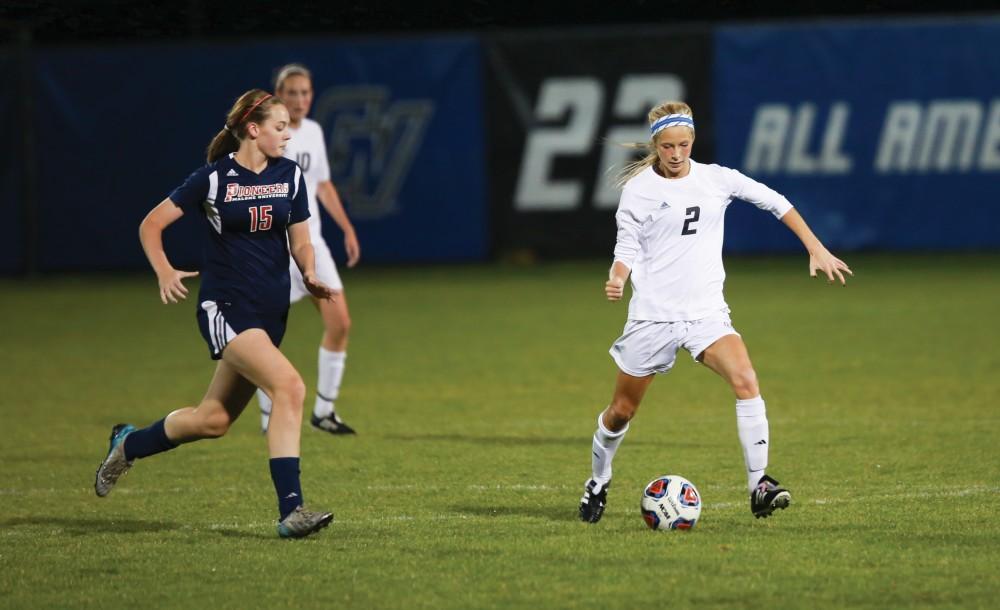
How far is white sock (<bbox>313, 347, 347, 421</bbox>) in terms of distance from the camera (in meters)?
11.1

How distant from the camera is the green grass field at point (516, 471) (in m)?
6.41

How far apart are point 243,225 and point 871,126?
54.3 ft

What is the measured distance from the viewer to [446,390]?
1293cm

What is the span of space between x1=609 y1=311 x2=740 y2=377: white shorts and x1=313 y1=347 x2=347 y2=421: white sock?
384 cm

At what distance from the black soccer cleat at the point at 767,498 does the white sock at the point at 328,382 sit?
14.3 ft

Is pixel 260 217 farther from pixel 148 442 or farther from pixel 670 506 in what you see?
pixel 670 506

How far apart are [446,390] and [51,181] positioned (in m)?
12.5

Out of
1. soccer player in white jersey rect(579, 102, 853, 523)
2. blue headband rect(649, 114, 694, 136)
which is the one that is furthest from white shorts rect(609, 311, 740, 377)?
blue headband rect(649, 114, 694, 136)

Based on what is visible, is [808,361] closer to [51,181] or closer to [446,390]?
[446,390]

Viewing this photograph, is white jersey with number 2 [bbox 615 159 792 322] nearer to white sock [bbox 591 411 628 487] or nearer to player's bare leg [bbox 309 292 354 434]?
white sock [bbox 591 411 628 487]

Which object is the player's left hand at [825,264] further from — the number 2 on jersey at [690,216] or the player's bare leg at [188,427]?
the player's bare leg at [188,427]

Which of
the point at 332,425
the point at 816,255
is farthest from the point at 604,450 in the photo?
the point at 332,425

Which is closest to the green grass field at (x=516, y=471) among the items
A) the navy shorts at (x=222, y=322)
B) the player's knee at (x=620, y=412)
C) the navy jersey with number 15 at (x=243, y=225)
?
the player's knee at (x=620, y=412)

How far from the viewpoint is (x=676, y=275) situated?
7.65 m
